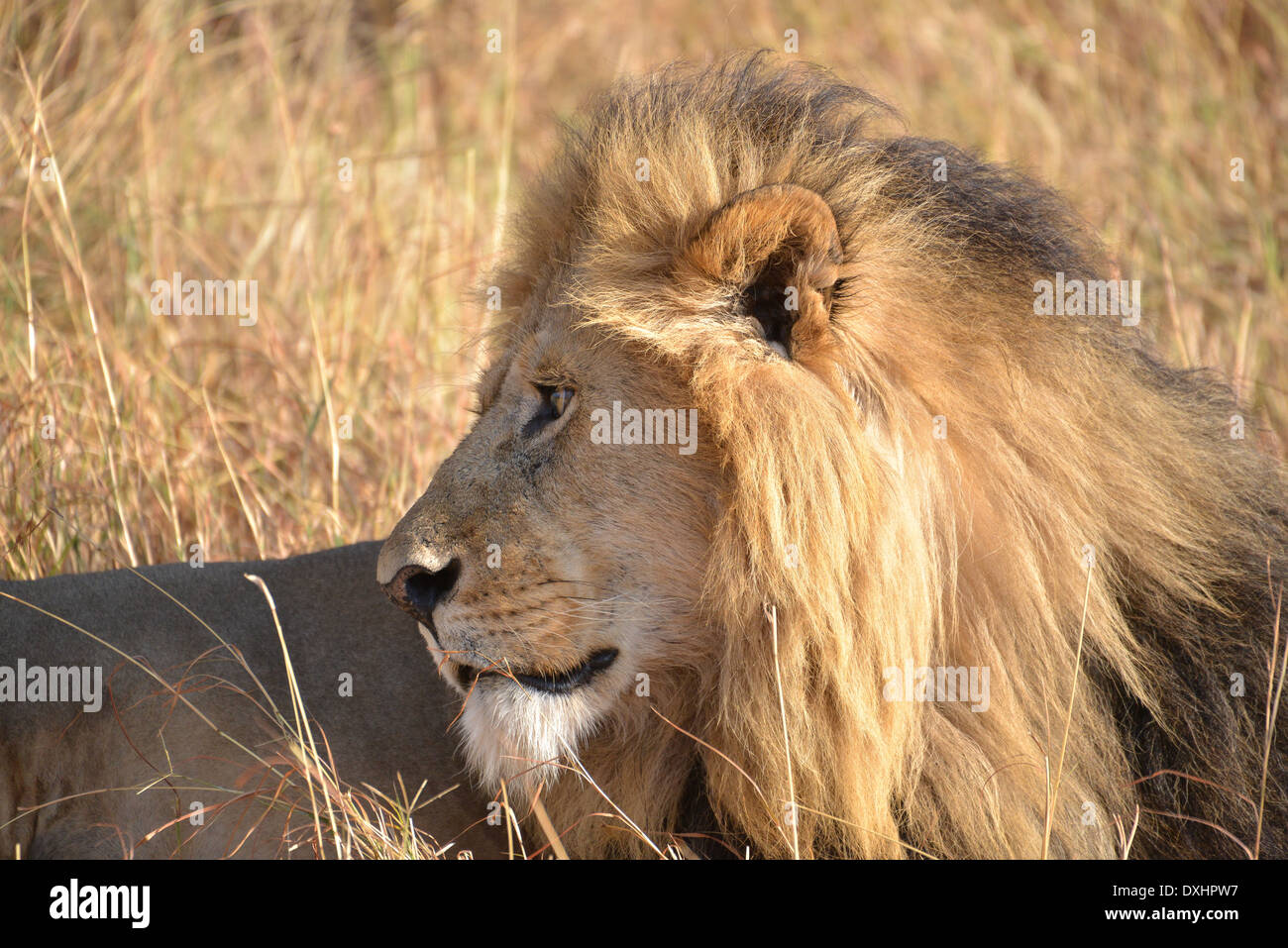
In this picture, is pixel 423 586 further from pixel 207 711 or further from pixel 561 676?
pixel 207 711

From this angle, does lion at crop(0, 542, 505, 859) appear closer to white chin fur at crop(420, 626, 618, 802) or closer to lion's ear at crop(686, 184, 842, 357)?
white chin fur at crop(420, 626, 618, 802)

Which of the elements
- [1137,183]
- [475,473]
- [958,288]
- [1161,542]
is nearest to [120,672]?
[475,473]

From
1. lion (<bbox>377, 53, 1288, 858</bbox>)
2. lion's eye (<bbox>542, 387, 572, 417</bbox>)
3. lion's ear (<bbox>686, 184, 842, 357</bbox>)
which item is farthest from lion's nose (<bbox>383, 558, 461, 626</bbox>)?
lion's ear (<bbox>686, 184, 842, 357</bbox>)

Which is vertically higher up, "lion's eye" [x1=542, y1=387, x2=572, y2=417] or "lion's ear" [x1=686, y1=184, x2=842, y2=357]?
"lion's ear" [x1=686, y1=184, x2=842, y2=357]

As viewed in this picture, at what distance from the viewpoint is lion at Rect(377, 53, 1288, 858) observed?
100 inches

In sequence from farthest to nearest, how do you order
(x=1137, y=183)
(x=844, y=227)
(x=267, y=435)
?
(x=1137, y=183) → (x=267, y=435) → (x=844, y=227)

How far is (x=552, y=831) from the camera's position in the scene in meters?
2.74

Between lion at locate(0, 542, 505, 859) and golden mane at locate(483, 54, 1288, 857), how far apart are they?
0.61 m

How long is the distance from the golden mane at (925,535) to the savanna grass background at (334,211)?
2.51ft

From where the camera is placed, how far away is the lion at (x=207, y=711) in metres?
2.97

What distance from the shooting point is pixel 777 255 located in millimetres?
2531

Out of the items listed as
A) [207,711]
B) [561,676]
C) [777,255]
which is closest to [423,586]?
[561,676]
